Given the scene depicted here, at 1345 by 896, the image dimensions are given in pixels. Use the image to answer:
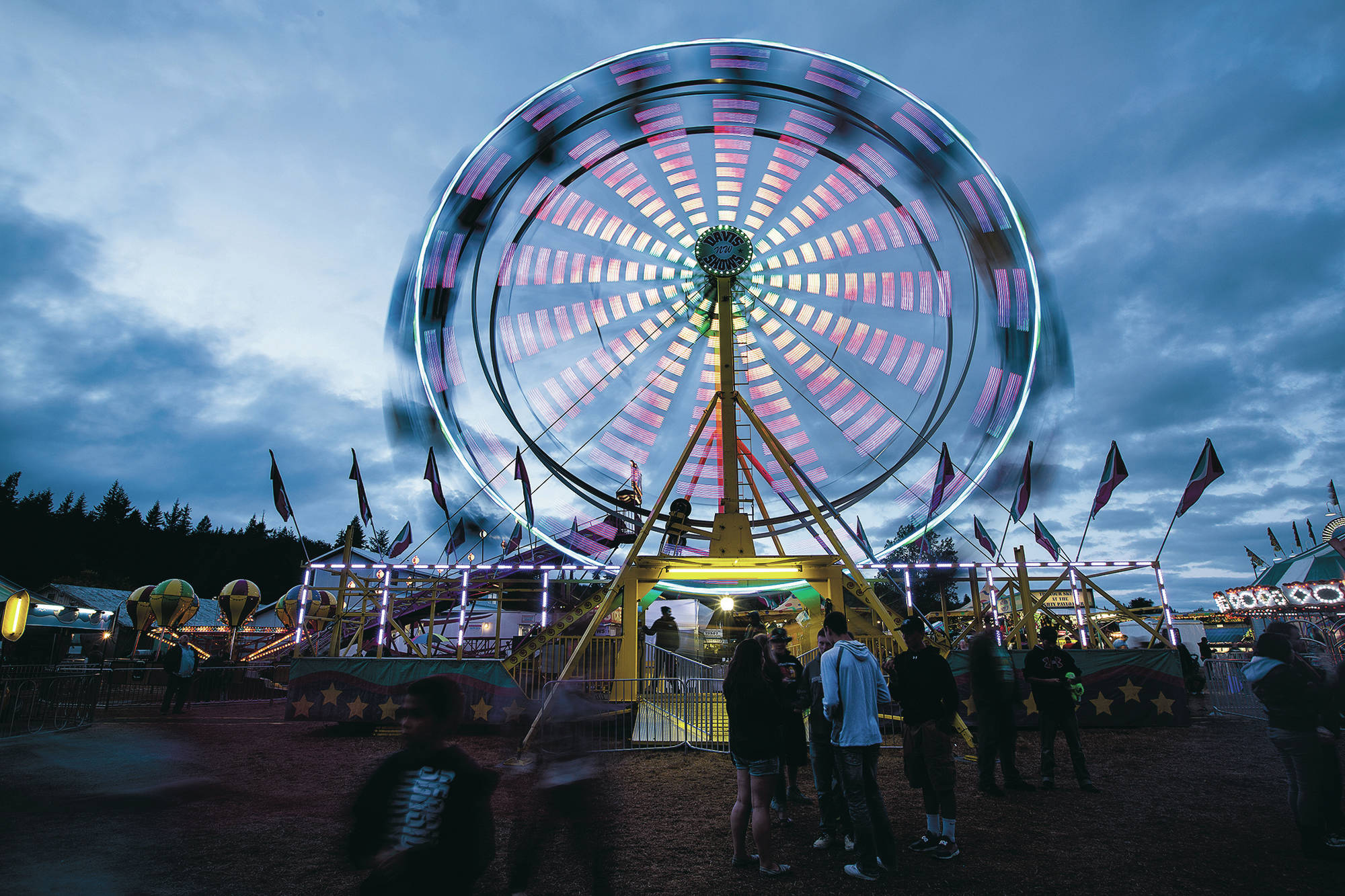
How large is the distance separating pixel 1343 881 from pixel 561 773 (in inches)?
185

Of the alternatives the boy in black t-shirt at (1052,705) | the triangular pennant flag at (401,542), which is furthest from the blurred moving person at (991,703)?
the triangular pennant flag at (401,542)

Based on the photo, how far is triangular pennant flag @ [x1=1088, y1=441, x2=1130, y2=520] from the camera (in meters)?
15.5

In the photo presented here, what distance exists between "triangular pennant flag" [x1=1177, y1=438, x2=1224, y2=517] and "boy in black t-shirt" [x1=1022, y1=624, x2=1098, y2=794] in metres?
9.86

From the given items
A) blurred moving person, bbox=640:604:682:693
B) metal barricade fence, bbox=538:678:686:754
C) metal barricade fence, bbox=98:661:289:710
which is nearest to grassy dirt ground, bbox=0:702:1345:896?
metal barricade fence, bbox=538:678:686:754

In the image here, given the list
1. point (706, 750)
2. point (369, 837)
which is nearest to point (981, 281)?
point (706, 750)

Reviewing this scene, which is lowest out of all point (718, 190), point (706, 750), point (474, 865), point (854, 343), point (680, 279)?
point (706, 750)

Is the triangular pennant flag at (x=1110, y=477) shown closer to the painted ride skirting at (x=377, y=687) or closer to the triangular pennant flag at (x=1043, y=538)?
the triangular pennant flag at (x=1043, y=538)

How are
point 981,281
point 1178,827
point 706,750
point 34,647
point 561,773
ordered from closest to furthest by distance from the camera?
1. point 561,773
2. point 1178,827
3. point 706,750
4. point 981,281
5. point 34,647

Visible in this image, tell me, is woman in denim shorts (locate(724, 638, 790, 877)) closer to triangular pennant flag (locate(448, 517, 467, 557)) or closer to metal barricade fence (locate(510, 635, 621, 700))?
metal barricade fence (locate(510, 635, 621, 700))

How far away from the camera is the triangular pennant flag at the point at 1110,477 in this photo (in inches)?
609

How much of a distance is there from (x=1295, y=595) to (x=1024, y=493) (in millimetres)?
20343

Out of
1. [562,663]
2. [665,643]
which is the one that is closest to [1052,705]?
[665,643]

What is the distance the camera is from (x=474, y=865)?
2369 mm

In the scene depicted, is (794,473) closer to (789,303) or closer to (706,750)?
(789,303)
